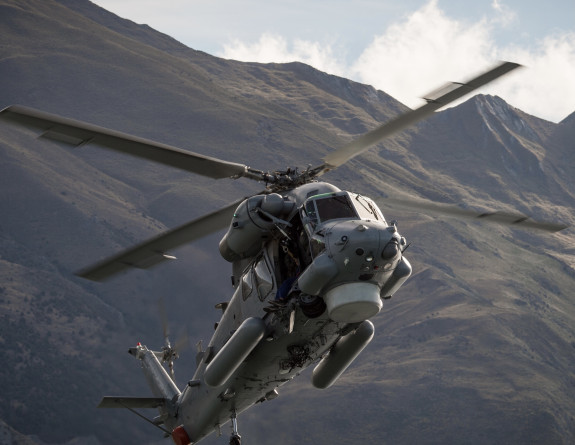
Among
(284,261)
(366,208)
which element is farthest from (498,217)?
(284,261)

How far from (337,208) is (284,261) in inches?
90.0

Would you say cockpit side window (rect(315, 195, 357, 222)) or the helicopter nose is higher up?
cockpit side window (rect(315, 195, 357, 222))

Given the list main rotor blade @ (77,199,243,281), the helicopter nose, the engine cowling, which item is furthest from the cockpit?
main rotor blade @ (77,199,243,281)

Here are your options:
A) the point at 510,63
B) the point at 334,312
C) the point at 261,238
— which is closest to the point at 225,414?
the point at 261,238

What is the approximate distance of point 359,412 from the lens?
618 feet

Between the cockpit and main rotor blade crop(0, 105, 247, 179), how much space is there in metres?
2.70

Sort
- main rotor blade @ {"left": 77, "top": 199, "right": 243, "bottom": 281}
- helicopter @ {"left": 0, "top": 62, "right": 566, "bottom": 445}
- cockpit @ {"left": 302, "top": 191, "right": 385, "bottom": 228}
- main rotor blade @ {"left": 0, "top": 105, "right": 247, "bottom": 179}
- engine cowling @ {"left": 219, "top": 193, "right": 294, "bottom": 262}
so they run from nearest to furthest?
main rotor blade @ {"left": 0, "top": 105, "right": 247, "bottom": 179}
helicopter @ {"left": 0, "top": 62, "right": 566, "bottom": 445}
cockpit @ {"left": 302, "top": 191, "right": 385, "bottom": 228}
main rotor blade @ {"left": 77, "top": 199, "right": 243, "bottom": 281}
engine cowling @ {"left": 219, "top": 193, "right": 294, "bottom": 262}

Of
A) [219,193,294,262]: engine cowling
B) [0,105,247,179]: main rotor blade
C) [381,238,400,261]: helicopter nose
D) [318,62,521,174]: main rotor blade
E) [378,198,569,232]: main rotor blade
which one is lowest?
[219,193,294,262]: engine cowling

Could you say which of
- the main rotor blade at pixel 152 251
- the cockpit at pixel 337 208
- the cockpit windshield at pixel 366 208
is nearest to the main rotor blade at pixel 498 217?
the cockpit windshield at pixel 366 208

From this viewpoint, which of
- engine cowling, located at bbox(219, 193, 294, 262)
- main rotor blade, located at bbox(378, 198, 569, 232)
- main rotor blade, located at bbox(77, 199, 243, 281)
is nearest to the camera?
main rotor blade, located at bbox(378, 198, 569, 232)

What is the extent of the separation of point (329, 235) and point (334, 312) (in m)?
1.81

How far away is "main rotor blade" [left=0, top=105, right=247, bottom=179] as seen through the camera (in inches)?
775

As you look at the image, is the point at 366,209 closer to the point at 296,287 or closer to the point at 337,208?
the point at 337,208

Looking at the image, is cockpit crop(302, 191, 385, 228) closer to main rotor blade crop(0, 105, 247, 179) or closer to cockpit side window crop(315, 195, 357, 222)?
cockpit side window crop(315, 195, 357, 222)
